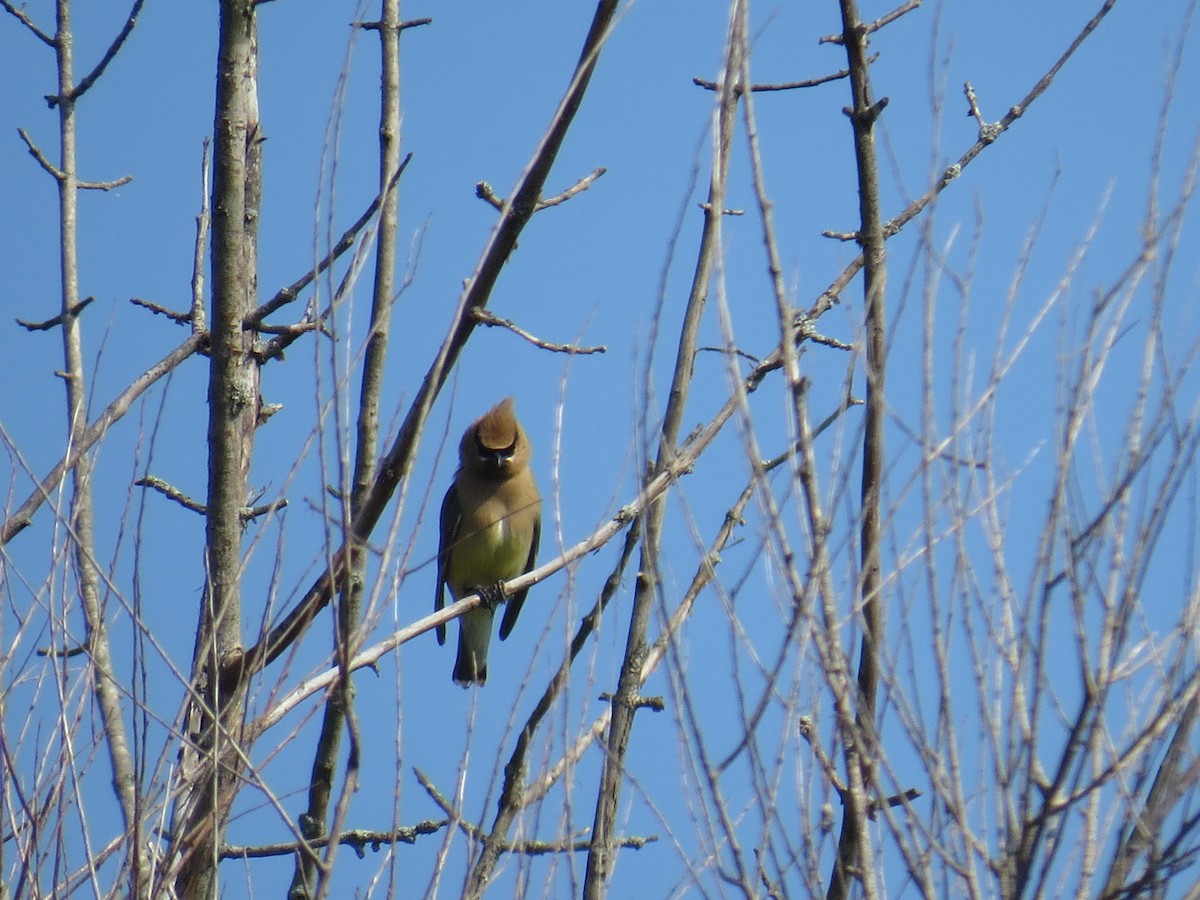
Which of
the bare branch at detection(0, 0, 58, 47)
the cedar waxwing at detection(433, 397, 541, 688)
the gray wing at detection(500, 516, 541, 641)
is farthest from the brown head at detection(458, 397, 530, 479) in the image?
the bare branch at detection(0, 0, 58, 47)

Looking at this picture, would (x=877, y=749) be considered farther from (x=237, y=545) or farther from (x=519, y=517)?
(x=519, y=517)

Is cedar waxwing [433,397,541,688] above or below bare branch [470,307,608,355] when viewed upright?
above

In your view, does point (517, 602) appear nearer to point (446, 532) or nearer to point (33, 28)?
point (446, 532)

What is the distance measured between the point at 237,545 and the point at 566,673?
0.93 m

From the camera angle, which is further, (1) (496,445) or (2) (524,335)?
(1) (496,445)

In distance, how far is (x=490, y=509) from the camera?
7.45 meters

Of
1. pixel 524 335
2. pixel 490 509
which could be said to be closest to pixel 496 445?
pixel 490 509

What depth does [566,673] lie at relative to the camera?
3219 millimetres

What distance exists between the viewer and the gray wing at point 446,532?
744 cm

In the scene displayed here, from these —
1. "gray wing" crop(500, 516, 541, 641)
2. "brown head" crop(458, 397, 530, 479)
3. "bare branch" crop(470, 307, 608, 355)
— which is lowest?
"bare branch" crop(470, 307, 608, 355)

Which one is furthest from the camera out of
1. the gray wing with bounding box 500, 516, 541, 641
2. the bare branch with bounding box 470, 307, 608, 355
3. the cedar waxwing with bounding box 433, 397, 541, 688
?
the gray wing with bounding box 500, 516, 541, 641

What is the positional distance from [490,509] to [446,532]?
40cm

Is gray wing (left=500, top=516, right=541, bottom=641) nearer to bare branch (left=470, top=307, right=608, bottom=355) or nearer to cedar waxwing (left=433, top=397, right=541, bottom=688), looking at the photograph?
cedar waxwing (left=433, top=397, right=541, bottom=688)

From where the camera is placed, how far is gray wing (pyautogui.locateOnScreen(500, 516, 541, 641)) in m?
7.76
